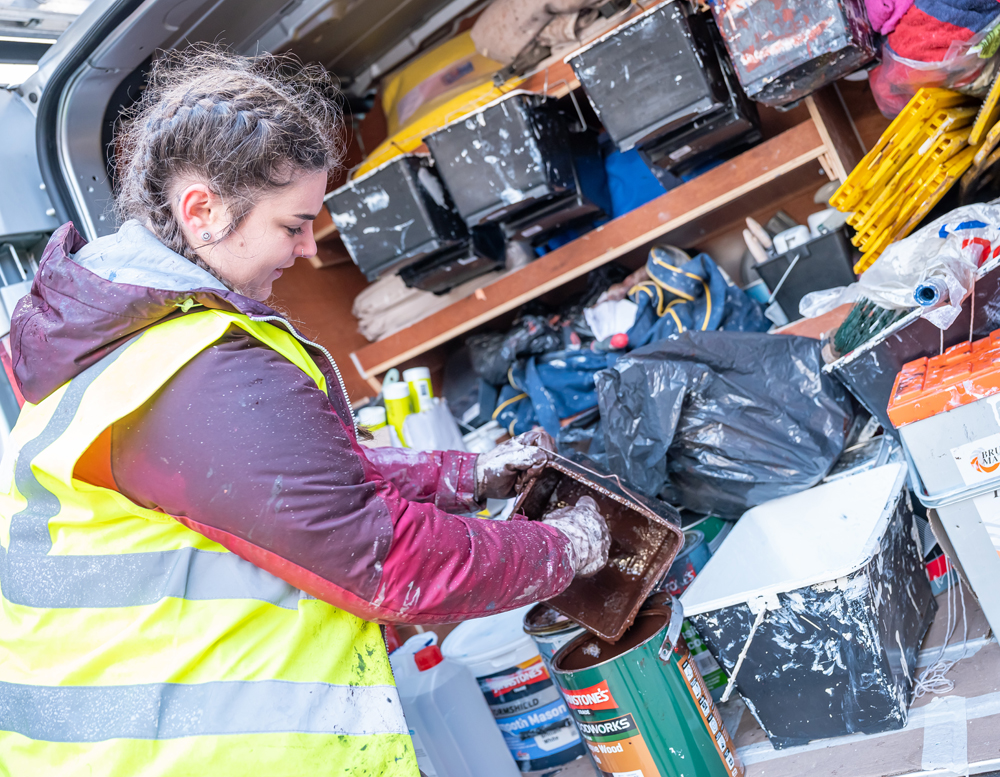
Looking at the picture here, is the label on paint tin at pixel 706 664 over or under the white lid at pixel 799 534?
under

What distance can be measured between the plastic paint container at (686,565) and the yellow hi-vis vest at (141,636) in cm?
102

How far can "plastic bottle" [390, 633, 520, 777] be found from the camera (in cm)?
187

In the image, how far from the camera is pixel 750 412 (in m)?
1.90

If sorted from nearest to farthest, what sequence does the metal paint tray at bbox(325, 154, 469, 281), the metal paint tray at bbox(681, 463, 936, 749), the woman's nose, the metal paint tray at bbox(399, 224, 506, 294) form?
the woman's nose
the metal paint tray at bbox(681, 463, 936, 749)
the metal paint tray at bbox(325, 154, 469, 281)
the metal paint tray at bbox(399, 224, 506, 294)

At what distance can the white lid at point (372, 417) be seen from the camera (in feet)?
8.98

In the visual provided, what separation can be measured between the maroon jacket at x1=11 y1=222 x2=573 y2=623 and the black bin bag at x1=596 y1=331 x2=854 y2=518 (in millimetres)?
953

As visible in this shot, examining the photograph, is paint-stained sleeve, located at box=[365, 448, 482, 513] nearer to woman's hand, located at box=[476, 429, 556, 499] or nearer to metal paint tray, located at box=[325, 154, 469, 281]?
woman's hand, located at box=[476, 429, 556, 499]

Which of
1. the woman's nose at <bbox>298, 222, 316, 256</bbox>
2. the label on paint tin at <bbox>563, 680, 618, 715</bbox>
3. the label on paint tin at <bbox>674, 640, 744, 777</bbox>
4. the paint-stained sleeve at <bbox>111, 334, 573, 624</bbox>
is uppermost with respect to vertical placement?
the woman's nose at <bbox>298, 222, 316, 256</bbox>

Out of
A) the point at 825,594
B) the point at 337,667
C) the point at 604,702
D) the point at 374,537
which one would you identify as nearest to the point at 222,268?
the point at 374,537

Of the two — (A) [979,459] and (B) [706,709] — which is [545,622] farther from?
Answer: (A) [979,459]

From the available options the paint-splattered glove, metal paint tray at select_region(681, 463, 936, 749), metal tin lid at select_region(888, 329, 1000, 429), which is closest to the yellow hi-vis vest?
the paint-splattered glove

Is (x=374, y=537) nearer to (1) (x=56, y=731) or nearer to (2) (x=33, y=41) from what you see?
(1) (x=56, y=731)

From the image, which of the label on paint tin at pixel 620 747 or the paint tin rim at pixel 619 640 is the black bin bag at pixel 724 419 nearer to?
the paint tin rim at pixel 619 640

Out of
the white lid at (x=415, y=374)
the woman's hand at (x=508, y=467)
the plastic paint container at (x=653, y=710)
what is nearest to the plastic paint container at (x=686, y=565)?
the plastic paint container at (x=653, y=710)
